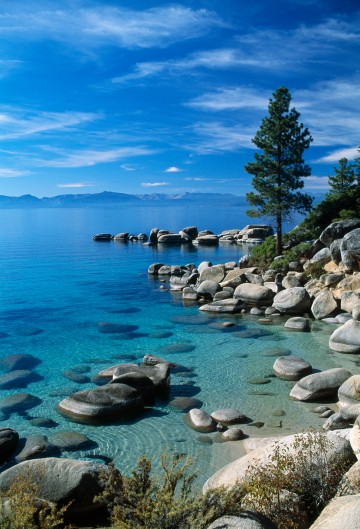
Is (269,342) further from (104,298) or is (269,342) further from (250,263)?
(250,263)

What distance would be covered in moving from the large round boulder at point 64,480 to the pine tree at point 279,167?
3231cm

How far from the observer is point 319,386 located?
51.8ft

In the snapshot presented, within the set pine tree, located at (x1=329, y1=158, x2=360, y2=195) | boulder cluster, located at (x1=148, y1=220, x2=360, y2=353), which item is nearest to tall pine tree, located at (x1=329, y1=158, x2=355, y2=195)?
pine tree, located at (x1=329, y1=158, x2=360, y2=195)

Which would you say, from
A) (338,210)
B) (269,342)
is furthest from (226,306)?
(338,210)

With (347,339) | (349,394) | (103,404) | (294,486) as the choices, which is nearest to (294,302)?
(347,339)

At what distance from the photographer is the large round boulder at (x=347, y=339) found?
66.9ft

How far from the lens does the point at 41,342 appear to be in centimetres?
2391

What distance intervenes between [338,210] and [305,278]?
12.0 metres

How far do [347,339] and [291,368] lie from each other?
427 centimetres

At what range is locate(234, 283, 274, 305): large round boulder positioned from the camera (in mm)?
29516

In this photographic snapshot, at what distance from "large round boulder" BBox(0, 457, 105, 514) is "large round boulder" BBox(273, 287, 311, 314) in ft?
63.0

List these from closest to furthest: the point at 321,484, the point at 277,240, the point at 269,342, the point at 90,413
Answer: the point at 321,484 → the point at 90,413 → the point at 269,342 → the point at 277,240

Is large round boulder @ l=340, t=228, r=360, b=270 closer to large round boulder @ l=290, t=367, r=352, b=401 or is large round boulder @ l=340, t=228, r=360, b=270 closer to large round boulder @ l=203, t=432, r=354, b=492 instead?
large round boulder @ l=290, t=367, r=352, b=401

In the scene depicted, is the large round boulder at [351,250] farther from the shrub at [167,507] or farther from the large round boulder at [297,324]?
the shrub at [167,507]
